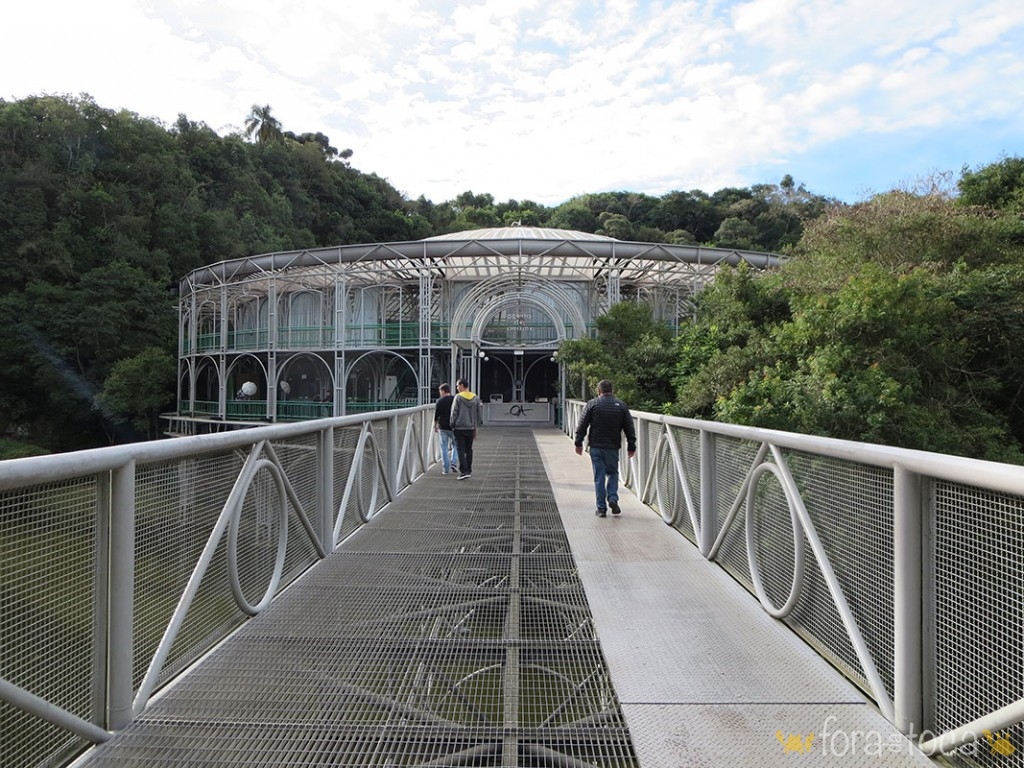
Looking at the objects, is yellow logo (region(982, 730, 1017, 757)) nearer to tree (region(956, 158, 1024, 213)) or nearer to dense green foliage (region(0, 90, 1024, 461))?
dense green foliage (region(0, 90, 1024, 461))

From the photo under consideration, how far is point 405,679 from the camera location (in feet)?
10.5

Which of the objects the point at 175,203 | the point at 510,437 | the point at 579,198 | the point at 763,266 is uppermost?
the point at 579,198

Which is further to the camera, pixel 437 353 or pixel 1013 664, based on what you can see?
pixel 437 353

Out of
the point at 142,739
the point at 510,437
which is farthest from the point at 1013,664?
the point at 510,437

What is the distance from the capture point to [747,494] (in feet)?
14.3

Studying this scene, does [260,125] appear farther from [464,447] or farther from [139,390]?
[464,447]

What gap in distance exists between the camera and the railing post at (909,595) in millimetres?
2506

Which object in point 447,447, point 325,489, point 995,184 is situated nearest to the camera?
point 325,489

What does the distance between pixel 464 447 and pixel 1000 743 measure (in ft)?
26.9

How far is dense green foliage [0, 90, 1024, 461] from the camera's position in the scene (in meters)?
9.88

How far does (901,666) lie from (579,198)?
7800 centimetres

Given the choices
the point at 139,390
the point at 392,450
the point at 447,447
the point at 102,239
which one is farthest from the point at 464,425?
the point at 102,239

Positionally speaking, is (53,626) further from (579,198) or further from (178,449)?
(579,198)

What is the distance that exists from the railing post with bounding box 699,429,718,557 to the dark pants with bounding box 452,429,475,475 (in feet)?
16.3
